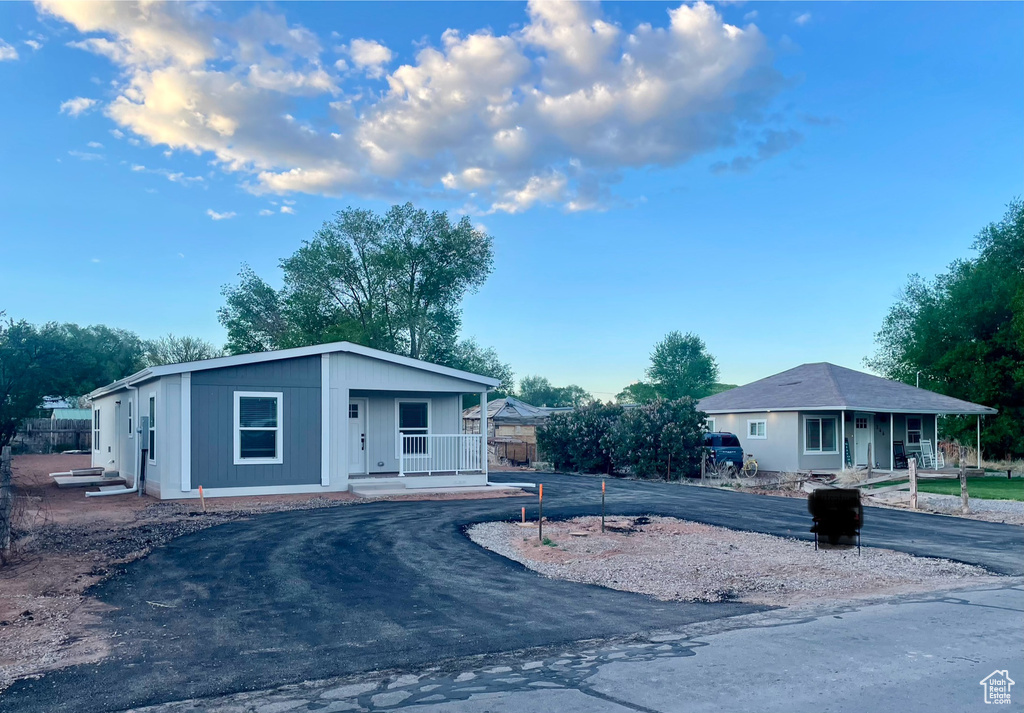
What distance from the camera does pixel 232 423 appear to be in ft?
57.3

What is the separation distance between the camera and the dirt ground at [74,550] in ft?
21.1

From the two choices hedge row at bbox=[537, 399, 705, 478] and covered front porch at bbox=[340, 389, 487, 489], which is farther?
hedge row at bbox=[537, 399, 705, 478]

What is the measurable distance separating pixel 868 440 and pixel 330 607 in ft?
85.2

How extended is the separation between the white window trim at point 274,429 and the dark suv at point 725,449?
50.8 ft

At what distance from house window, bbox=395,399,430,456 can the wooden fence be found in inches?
989

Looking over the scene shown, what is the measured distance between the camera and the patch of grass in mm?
21234

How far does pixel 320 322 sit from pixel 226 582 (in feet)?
123

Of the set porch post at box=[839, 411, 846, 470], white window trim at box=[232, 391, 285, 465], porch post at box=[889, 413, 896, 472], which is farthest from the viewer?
porch post at box=[889, 413, 896, 472]

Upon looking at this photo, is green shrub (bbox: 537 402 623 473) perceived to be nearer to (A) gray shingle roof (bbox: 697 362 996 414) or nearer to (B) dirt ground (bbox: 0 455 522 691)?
(A) gray shingle roof (bbox: 697 362 996 414)

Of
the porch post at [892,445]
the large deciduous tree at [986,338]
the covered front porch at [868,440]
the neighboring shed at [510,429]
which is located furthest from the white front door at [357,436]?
the large deciduous tree at [986,338]

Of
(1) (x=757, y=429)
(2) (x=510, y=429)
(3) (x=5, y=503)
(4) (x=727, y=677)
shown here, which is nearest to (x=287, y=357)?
(3) (x=5, y=503)

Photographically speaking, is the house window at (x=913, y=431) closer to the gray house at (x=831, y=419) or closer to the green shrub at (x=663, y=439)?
the gray house at (x=831, y=419)

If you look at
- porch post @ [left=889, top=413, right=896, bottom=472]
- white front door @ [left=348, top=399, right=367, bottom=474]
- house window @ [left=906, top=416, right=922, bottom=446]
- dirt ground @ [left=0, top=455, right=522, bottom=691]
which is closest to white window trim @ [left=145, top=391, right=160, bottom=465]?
dirt ground @ [left=0, top=455, right=522, bottom=691]

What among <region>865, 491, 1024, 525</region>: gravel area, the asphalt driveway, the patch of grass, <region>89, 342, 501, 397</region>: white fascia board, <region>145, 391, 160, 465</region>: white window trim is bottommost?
the patch of grass
